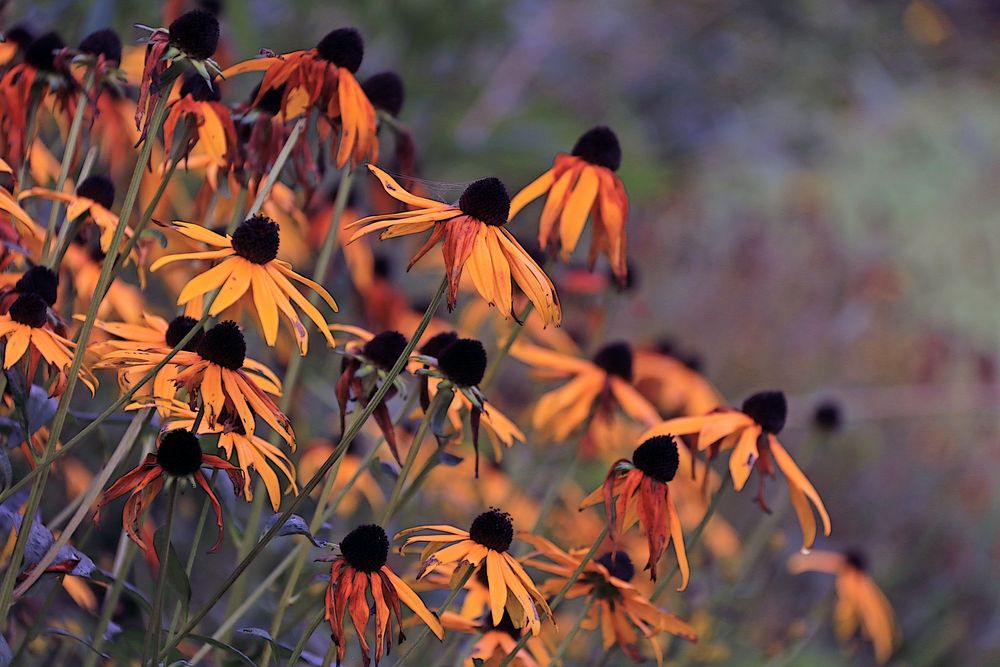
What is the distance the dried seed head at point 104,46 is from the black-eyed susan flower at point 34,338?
364 millimetres

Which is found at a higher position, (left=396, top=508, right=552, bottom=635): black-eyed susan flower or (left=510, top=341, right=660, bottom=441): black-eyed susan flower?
(left=396, top=508, right=552, bottom=635): black-eyed susan flower

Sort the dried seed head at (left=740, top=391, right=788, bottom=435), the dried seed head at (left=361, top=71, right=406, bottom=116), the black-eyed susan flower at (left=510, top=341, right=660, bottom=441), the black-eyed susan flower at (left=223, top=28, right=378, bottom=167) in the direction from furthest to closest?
the black-eyed susan flower at (left=510, top=341, right=660, bottom=441), the dried seed head at (left=361, top=71, right=406, bottom=116), the dried seed head at (left=740, top=391, right=788, bottom=435), the black-eyed susan flower at (left=223, top=28, right=378, bottom=167)

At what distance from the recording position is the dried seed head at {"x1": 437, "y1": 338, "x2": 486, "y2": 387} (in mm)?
1166

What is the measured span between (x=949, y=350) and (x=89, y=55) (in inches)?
175

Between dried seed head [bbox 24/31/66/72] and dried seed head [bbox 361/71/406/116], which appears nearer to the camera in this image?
dried seed head [bbox 24/31/66/72]

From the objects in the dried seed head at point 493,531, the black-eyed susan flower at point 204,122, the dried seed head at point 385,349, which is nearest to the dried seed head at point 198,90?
the black-eyed susan flower at point 204,122

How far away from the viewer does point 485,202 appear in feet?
3.48

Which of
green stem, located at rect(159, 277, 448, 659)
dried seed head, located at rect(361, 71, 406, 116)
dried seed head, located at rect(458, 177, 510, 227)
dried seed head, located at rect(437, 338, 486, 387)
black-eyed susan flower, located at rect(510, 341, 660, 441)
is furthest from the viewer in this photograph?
black-eyed susan flower, located at rect(510, 341, 660, 441)

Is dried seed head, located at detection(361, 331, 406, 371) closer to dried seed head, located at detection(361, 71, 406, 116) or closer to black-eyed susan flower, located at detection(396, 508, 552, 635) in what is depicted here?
black-eyed susan flower, located at detection(396, 508, 552, 635)

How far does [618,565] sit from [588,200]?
443 mm

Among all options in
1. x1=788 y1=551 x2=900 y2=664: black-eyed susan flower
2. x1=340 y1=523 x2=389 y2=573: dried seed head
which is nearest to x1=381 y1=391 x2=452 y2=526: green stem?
x1=340 y1=523 x2=389 y2=573: dried seed head

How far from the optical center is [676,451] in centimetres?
120

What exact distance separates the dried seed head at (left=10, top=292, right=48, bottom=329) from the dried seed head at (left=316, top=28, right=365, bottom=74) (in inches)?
16.9

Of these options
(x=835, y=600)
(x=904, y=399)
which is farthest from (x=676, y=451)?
(x=904, y=399)
